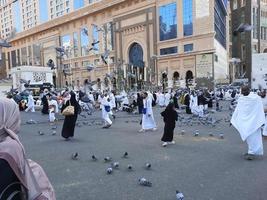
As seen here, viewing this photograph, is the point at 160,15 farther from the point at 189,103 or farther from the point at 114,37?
the point at 189,103

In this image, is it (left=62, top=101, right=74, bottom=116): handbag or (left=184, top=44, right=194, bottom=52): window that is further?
(left=184, top=44, right=194, bottom=52): window

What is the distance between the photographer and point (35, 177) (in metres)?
1.61

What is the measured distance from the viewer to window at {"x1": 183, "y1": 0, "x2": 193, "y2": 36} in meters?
45.5

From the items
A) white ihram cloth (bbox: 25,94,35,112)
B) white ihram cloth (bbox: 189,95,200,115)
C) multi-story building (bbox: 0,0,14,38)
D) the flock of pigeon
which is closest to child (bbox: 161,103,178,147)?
the flock of pigeon

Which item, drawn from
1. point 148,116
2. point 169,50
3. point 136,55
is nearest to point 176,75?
point 169,50

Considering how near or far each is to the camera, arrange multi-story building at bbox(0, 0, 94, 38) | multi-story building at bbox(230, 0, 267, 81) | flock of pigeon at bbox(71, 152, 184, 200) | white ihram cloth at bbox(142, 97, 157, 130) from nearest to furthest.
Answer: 1. flock of pigeon at bbox(71, 152, 184, 200)
2. white ihram cloth at bbox(142, 97, 157, 130)
3. multi-story building at bbox(230, 0, 267, 81)
4. multi-story building at bbox(0, 0, 94, 38)

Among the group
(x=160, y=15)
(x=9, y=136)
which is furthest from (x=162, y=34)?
(x=9, y=136)

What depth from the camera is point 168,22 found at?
48.4 metres

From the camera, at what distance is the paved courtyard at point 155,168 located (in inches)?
181

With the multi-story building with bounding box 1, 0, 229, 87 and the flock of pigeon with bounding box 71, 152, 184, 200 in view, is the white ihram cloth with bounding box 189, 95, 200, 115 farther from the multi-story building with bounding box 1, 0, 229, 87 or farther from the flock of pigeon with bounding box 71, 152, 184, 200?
the multi-story building with bounding box 1, 0, 229, 87

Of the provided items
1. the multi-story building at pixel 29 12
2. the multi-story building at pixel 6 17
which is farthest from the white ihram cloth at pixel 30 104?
the multi-story building at pixel 6 17

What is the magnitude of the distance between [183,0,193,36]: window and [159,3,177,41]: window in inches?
62.8

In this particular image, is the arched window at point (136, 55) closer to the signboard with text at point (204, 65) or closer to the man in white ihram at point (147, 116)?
the signboard with text at point (204, 65)

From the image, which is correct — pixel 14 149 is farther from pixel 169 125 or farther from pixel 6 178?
pixel 169 125
